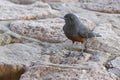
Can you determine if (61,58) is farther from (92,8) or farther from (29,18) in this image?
(92,8)

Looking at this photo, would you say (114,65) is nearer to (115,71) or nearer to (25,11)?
(115,71)

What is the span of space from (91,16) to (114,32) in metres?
0.40

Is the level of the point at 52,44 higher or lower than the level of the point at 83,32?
lower

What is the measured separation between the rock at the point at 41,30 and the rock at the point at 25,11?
17cm

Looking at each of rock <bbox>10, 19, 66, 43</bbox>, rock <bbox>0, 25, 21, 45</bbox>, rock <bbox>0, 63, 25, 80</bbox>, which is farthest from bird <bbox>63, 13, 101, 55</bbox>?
rock <bbox>0, 63, 25, 80</bbox>

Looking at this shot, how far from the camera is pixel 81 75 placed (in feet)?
6.51

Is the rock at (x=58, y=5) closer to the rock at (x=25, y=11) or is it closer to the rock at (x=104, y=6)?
the rock at (x=25, y=11)

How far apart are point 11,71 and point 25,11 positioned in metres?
1.05

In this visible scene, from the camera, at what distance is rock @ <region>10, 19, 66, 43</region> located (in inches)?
103

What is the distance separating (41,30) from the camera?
2682 mm

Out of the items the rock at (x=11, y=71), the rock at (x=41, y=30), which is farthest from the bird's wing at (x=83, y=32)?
the rock at (x=11, y=71)

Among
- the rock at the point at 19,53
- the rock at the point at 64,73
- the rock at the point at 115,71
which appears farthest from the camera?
the rock at the point at 19,53

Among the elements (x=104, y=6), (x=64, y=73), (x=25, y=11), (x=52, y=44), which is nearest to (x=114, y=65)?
(x=64, y=73)

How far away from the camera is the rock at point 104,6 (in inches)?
130
